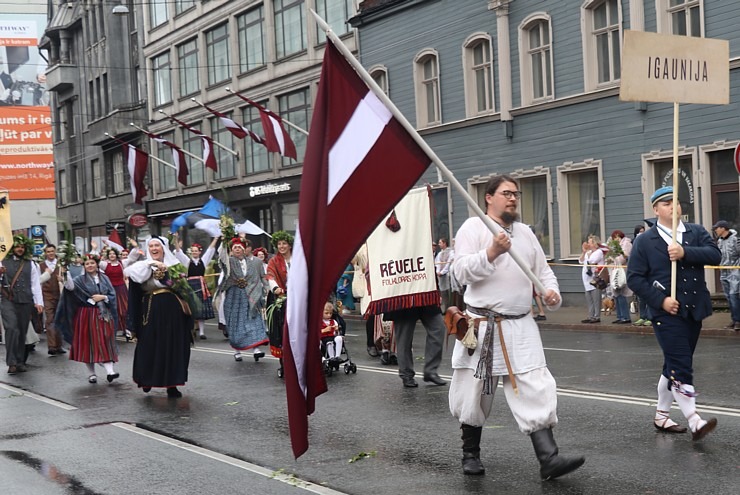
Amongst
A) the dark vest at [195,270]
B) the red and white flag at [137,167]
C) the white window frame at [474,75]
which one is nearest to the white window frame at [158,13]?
the red and white flag at [137,167]

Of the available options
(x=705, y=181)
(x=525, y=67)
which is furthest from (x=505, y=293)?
(x=525, y=67)

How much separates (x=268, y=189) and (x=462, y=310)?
26.6 meters

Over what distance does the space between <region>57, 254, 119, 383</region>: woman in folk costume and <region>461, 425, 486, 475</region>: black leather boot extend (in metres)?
7.95

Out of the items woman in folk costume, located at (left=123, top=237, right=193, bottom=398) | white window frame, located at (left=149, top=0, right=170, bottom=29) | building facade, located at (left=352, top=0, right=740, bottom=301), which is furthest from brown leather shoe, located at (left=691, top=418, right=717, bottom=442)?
white window frame, located at (left=149, top=0, right=170, bottom=29)

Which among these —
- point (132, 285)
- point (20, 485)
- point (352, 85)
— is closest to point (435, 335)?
point (132, 285)

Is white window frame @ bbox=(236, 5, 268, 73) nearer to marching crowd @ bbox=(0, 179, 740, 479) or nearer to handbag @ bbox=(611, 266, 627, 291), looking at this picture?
marching crowd @ bbox=(0, 179, 740, 479)

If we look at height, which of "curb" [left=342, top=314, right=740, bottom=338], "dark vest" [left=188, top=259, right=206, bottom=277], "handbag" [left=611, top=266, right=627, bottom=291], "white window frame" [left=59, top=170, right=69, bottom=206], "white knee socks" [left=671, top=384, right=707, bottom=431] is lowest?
"curb" [left=342, top=314, right=740, bottom=338]

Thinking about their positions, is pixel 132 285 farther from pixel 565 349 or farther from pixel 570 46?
pixel 570 46

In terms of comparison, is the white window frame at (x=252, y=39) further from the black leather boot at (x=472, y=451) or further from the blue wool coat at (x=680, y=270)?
the black leather boot at (x=472, y=451)

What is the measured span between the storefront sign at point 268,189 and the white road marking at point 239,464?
3030 centimetres

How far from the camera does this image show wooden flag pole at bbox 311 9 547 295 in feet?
20.1

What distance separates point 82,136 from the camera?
6231 centimetres

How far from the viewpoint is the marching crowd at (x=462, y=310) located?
725 cm

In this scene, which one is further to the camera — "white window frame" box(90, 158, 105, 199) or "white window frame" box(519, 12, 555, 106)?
"white window frame" box(90, 158, 105, 199)
